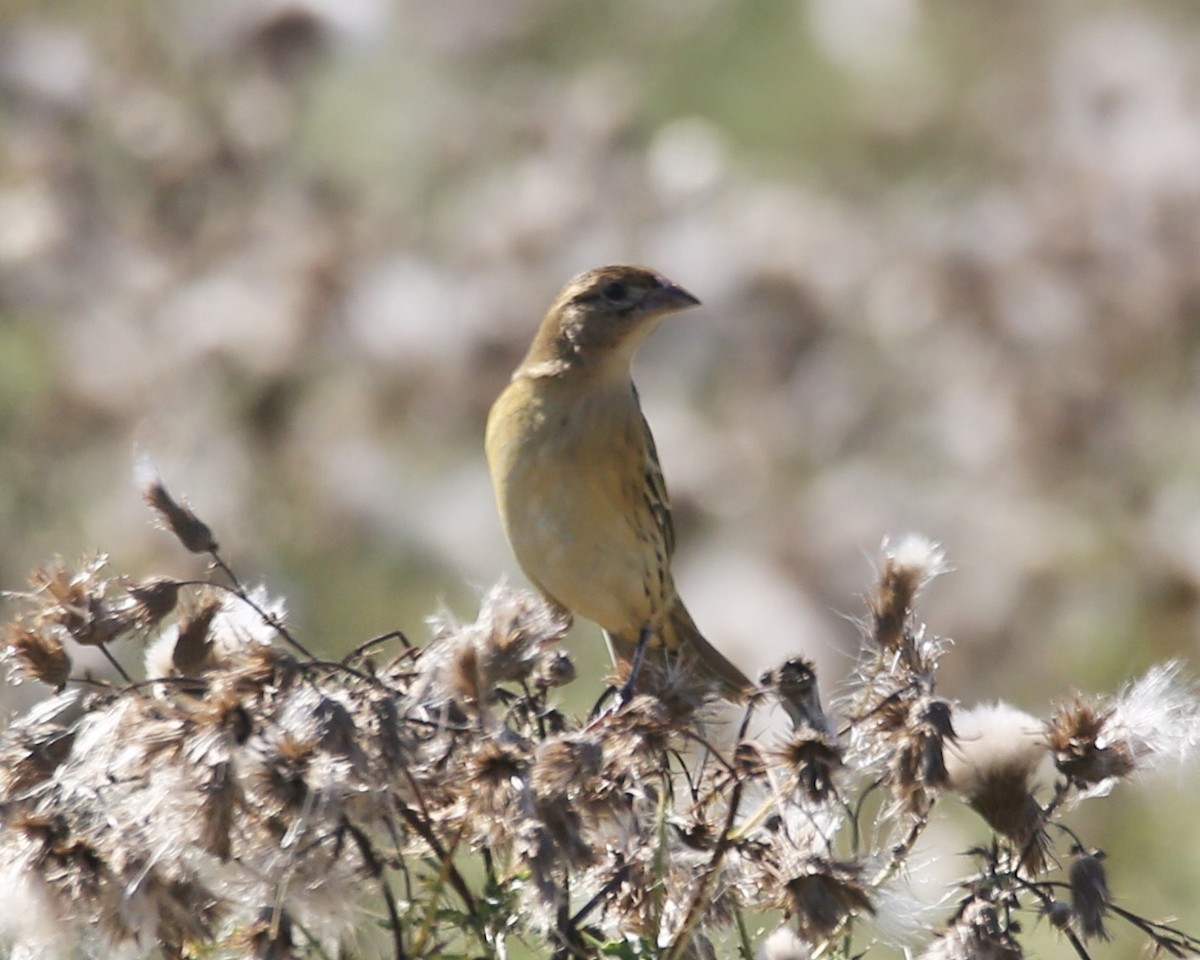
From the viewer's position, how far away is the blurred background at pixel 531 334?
23.1 feet

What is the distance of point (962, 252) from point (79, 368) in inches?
169

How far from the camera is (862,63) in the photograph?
14.3 metres

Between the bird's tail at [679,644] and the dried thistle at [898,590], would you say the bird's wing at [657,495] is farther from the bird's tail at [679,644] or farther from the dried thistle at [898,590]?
the dried thistle at [898,590]

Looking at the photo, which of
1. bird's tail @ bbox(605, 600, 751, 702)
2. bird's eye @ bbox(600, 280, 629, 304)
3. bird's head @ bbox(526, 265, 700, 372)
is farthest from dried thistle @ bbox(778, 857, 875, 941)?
bird's eye @ bbox(600, 280, 629, 304)

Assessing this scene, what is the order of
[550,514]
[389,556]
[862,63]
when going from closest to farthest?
[550,514]
[389,556]
[862,63]

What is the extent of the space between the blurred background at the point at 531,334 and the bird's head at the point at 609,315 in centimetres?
145

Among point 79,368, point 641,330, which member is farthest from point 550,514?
point 79,368

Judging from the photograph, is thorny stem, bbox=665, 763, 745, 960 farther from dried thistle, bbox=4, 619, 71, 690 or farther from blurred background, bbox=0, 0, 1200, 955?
blurred background, bbox=0, 0, 1200, 955

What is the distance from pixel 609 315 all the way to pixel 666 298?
0.18 m

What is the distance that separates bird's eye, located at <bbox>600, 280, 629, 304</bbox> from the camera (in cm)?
564

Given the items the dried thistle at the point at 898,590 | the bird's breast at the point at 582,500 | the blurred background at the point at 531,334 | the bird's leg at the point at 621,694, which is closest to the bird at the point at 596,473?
the bird's breast at the point at 582,500

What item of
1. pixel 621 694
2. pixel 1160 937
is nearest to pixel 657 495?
pixel 621 694

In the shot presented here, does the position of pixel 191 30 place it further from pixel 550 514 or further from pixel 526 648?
pixel 526 648

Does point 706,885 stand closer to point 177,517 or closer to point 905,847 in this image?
point 905,847
